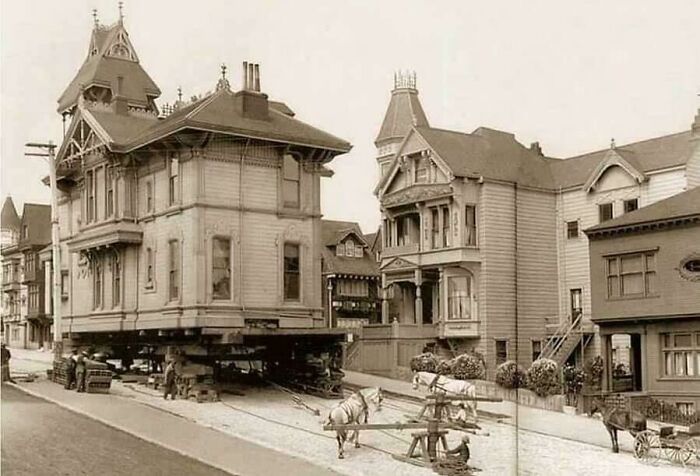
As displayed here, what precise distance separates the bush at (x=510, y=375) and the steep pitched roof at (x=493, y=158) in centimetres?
226

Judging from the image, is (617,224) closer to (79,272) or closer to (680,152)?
(680,152)

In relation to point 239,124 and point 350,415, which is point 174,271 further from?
point 350,415

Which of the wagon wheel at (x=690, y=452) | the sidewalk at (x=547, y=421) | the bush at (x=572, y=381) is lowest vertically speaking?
the wagon wheel at (x=690, y=452)

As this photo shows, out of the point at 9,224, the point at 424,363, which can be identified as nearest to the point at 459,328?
the point at 424,363

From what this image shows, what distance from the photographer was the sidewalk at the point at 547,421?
1275 centimetres

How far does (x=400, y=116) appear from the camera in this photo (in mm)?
11641

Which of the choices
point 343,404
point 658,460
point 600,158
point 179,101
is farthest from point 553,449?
point 179,101

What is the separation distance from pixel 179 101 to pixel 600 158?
5.43 m

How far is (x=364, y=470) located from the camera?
1031 cm

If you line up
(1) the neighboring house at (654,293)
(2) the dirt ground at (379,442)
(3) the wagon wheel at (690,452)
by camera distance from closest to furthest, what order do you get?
(2) the dirt ground at (379,442) → (3) the wagon wheel at (690,452) → (1) the neighboring house at (654,293)

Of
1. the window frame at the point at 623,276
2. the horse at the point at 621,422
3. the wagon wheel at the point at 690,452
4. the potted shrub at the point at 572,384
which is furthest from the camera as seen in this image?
the window frame at the point at 623,276

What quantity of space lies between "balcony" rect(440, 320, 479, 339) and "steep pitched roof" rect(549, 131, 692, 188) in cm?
207

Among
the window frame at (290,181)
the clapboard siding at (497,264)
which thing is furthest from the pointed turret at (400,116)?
the clapboard siding at (497,264)

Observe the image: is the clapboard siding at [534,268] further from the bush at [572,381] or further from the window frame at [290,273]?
the window frame at [290,273]
